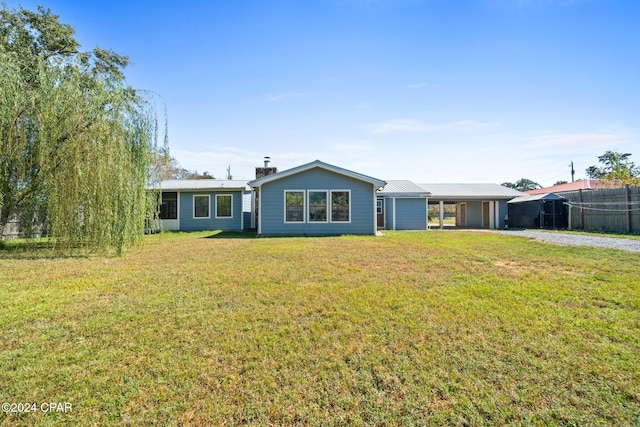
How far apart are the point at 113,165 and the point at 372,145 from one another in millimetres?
11678

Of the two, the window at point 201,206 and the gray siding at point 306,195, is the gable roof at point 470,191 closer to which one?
the gray siding at point 306,195

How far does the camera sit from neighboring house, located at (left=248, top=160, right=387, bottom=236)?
1342 cm

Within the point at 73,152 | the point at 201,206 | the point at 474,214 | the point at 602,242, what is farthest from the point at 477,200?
the point at 73,152

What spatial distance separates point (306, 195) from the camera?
44.4ft

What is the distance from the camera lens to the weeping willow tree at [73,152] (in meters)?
6.75

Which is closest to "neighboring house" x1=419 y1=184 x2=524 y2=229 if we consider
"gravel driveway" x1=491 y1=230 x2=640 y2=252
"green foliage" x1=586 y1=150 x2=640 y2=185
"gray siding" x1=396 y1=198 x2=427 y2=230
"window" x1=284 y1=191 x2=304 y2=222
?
"gray siding" x1=396 y1=198 x2=427 y2=230

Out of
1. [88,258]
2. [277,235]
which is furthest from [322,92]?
[88,258]

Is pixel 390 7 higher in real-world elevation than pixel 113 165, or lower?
higher

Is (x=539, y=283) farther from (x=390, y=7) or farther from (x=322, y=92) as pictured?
(x=322, y=92)

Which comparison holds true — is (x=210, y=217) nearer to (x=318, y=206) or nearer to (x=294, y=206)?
(x=294, y=206)

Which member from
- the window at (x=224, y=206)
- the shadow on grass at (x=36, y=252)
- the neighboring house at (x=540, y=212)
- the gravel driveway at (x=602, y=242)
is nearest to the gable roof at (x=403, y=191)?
the neighboring house at (x=540, y=212)

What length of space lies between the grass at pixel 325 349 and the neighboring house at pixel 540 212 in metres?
13.2

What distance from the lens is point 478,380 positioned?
2.26m

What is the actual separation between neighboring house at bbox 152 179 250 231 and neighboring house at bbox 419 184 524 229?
450 inches
